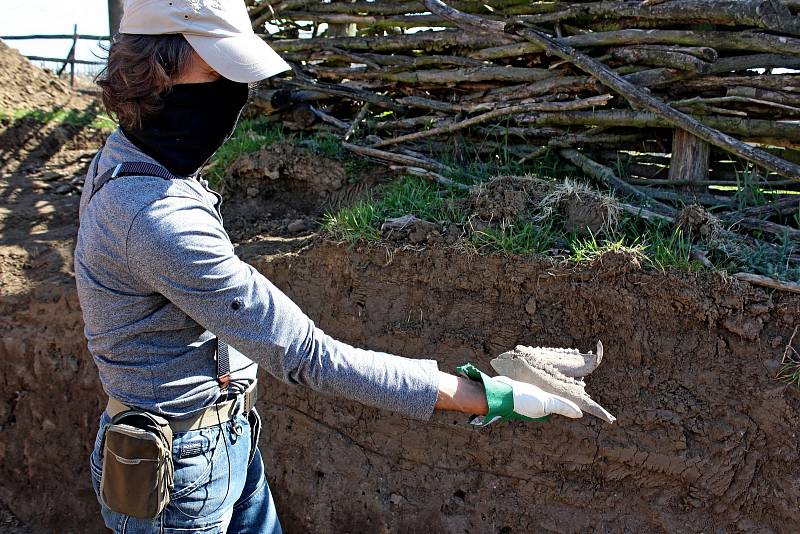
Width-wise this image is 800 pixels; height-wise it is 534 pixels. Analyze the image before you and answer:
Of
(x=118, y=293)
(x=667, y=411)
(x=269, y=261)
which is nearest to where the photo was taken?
(x=118, y=293)

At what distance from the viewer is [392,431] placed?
153 inches

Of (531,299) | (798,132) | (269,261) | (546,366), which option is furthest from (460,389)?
(798,132)

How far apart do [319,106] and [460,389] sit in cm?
379

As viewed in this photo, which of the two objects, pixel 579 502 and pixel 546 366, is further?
pixel 579 502

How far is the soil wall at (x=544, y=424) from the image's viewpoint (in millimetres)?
3426

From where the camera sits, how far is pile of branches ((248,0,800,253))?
153 inches

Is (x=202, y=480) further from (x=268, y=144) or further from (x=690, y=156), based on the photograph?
(x=268, y=144)

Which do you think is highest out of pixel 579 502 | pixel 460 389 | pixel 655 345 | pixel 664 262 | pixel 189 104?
pixel 189 104

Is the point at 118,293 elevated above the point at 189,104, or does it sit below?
below

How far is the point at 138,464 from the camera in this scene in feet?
6.54

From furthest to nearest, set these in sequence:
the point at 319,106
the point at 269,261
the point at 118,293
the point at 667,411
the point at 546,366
A: the point at 319,106, the point at 269,261, the point at 667,411, the point at 546,366, the point at 118,293

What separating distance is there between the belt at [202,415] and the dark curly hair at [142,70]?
30.1 inches

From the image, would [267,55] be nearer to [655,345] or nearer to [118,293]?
[118,293]

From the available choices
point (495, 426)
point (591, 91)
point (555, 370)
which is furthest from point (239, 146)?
point (555, 370)
